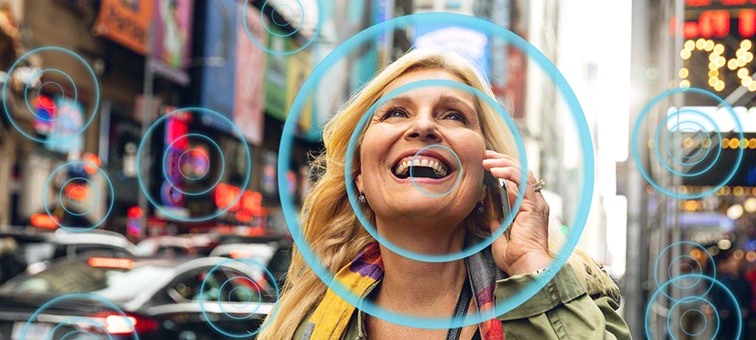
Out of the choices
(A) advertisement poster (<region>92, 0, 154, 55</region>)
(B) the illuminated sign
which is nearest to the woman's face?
(B) the illuminated sign

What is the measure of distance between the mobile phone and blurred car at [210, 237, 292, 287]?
4.79 metres

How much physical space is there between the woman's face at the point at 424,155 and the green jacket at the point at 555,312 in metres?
0.19

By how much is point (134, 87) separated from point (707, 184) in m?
19.2

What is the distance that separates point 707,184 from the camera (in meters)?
4.15

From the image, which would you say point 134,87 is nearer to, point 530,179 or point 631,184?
→ point 631,184

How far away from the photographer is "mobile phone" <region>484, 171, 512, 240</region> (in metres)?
1.93

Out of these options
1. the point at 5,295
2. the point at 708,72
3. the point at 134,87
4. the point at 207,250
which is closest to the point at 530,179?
the point at 708,72

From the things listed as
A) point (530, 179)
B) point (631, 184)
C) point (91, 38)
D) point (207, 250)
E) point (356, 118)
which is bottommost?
point (207, 250)
